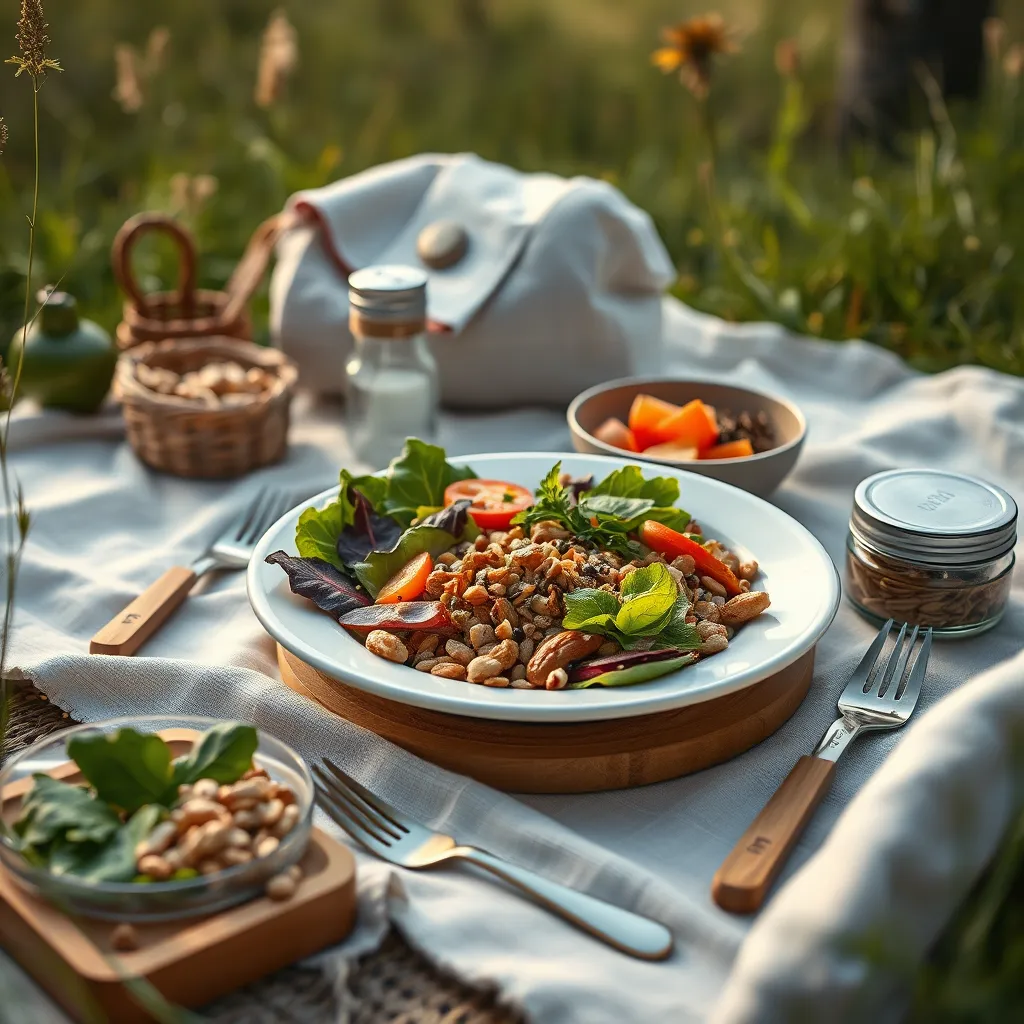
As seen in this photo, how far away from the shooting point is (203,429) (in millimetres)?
2859

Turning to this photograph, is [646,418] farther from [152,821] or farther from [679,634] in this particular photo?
[152,821]

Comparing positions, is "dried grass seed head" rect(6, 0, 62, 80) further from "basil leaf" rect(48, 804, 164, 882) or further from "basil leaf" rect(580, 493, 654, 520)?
"basil leaf" rect(580, 493, 654, 520)

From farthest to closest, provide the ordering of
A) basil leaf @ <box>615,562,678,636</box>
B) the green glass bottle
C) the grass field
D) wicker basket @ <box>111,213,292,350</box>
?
the grass field, wicker basket @ <box>111,213,292,350</box>, the green glass bottle, basil leaf @ <box>615,562,678,636</box>

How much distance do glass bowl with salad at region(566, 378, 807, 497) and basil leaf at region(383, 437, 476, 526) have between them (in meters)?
0.41

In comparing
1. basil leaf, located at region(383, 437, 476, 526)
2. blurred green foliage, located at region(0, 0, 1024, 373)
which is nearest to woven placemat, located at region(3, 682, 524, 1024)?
basil leaf, located at region(383, 437, 476, 526)

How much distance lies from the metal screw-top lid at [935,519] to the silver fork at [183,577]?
3.93 feet

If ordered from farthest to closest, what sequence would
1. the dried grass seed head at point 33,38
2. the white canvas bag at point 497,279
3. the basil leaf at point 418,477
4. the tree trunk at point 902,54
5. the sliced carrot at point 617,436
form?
the tree trunk at point 902,54
the white canvas bag at point 497,279
the sliced carrot at point 617,436
the basil leaf at point 418,477
the dried grass seed head at point 33,38

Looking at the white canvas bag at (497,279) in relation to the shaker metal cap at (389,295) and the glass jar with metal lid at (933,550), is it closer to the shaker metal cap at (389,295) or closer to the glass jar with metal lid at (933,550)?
the shaker metal cap at (389,295)

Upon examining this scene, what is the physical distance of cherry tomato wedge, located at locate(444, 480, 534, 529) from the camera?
225 cm

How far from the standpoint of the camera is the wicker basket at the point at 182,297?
10.8ft

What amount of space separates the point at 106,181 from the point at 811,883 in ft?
17.8

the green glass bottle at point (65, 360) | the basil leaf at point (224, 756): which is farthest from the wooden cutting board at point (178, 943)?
the green glass bottle at point (65, 360)

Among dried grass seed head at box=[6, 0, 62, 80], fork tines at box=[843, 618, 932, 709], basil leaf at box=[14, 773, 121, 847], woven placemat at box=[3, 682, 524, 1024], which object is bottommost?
woven placemat at box=[3, 682, 524, 1024]

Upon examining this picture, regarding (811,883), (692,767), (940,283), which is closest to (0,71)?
(940,283)
